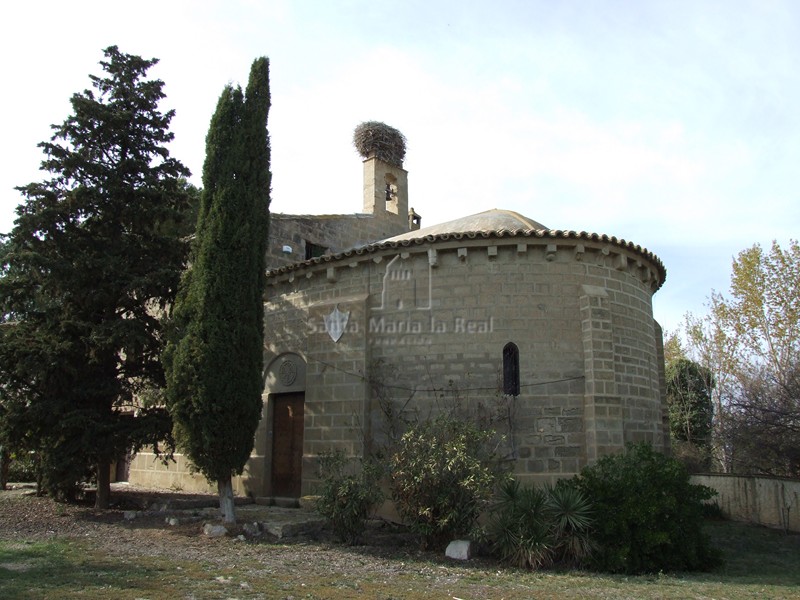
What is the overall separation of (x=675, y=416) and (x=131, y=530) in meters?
20.0

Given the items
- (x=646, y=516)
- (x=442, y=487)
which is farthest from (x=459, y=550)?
(x=646, y=516)

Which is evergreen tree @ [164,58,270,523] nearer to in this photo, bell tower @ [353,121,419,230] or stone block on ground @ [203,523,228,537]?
stone block on ground @ [203,523,228,537]

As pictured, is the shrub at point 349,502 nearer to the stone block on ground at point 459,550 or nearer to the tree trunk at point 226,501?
the stone block on ground at point 459,550

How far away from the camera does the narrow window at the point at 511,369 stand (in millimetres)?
11914

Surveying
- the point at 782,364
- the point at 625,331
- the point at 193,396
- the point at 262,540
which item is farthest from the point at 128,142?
the point at 782,364

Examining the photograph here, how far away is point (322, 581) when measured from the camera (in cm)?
750

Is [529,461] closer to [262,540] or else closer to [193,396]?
[262,540]

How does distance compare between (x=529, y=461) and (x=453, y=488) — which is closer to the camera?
(x=453, y=488)

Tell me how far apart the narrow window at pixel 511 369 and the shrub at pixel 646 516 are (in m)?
2.48

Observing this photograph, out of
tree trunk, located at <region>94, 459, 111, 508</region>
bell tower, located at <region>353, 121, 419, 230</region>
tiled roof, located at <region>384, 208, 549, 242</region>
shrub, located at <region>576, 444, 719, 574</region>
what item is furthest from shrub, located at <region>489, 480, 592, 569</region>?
bell tower, located at <region>353, 121, 419, 230</region>

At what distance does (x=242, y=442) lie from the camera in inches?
431

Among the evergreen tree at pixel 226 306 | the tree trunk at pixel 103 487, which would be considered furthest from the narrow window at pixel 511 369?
the tree trunk at pixel 103 487

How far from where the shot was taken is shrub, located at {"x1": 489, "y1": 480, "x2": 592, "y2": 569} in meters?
8.86

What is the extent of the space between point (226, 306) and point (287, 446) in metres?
4.50
